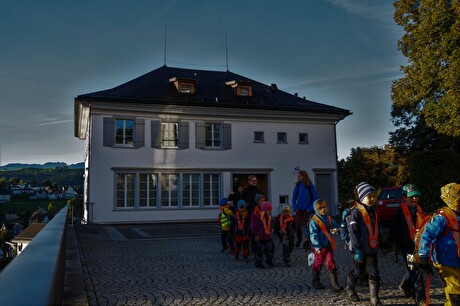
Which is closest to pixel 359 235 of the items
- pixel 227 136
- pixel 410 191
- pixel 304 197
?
pixel 410 191

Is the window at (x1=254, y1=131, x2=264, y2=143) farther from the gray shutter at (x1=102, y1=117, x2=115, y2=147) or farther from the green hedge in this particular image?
the green hedge

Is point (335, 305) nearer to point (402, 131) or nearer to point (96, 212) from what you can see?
point (96, 212)

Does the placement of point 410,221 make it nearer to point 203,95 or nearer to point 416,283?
point 416,283

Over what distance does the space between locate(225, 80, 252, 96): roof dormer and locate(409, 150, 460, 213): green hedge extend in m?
9.45

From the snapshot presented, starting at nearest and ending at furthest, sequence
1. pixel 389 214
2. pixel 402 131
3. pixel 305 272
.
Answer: pixel 305 272, pixel 389 214, pixel 402 131

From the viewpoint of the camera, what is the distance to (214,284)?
6922 mm

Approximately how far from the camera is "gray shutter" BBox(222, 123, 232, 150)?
75.0 feet

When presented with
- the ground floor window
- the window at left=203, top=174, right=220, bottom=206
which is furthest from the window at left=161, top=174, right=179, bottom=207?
the window at left=203, top=174, right=220, bottom=206

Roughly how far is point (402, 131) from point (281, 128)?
7.37 metres

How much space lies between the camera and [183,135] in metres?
22.2

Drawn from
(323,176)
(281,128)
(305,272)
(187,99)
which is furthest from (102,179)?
(305,272)

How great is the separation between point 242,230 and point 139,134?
1275cm

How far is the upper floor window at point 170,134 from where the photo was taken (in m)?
21.7

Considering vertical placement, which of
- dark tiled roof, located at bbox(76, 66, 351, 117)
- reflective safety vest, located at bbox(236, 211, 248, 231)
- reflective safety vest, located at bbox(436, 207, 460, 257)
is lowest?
reflective safety vest, located at bbox(236, 211, 248, 231)
